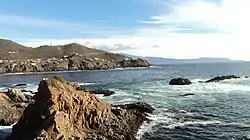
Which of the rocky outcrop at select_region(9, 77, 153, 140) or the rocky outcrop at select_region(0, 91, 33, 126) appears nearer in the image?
the rocky outcrop at select_region(9, 77, 153, 140)

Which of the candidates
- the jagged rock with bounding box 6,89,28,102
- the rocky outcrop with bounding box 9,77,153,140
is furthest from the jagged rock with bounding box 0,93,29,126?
the rocky outcrop with bounding box 9,77,153,140

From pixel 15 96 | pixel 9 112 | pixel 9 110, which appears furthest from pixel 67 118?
pixel 15 96

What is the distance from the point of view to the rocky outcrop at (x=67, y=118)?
3662 cm

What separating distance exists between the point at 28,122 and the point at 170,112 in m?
25.1

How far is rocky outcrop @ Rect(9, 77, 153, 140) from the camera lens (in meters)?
36.6

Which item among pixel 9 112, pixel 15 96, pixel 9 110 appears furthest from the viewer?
pixel 15 96

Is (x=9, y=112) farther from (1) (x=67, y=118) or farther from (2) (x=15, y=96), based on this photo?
(1) (x=67, y=118)

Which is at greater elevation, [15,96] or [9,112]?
[15,96]

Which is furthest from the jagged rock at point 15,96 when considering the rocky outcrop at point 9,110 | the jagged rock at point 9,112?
the jagged rock at point 9,112

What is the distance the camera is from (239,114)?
57.1m

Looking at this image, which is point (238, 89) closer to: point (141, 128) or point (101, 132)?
point (141, 128)

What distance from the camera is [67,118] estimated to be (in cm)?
3850

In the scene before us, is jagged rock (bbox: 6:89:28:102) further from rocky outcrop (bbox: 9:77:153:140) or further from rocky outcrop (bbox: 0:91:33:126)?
rocky outcrop (bbox: 9:77:153:140)

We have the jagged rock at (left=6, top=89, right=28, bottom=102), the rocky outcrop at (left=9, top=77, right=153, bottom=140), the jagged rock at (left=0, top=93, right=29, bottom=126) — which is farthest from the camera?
the jagged rock at (left=6, top=89, right=28, bottom=102)
